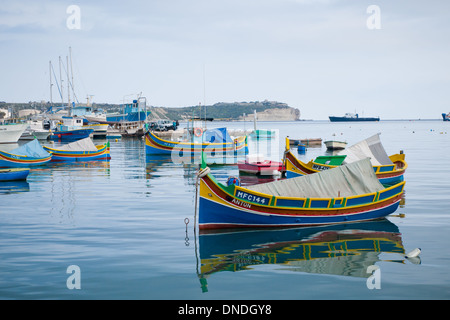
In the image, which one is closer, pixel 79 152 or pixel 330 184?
pixel 330 184

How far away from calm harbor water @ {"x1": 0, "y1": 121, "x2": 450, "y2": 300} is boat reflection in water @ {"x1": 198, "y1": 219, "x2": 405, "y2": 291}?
0.13 ft

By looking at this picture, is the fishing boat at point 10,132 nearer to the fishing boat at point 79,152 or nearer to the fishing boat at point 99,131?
the fishing boat at point 99,131

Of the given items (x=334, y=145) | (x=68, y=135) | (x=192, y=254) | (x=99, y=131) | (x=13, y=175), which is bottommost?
(x=192, y=254)

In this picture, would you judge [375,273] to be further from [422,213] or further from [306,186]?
[422,213]

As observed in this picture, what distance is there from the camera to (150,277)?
14.9m

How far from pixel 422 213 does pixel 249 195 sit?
11.1 m

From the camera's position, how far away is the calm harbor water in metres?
13.9

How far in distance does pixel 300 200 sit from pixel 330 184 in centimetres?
274

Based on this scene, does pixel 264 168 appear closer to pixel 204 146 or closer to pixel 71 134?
pixel 204 146

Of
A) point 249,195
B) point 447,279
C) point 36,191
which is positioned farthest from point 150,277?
point 36,191

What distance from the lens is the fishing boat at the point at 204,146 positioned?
2377 inches

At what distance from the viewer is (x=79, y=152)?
55.0m

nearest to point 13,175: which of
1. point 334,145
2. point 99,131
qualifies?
point 334,145
